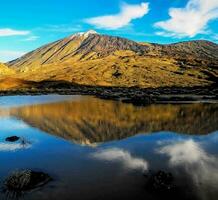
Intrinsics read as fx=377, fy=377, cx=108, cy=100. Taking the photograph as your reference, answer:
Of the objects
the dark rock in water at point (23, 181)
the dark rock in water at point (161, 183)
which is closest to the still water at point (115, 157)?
the dark rock in water at point (161, 183)

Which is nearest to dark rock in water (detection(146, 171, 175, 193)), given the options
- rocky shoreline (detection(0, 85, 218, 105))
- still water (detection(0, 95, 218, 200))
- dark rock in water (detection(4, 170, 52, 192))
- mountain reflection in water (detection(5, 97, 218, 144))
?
still water (detection(0, 95, 218, 200))

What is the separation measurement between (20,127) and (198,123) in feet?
53.0

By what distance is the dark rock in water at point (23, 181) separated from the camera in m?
14.3

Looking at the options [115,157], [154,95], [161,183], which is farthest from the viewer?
[154,95]

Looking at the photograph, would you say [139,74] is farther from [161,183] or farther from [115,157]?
[161,183]

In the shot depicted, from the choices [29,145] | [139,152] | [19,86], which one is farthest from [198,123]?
[19,86]

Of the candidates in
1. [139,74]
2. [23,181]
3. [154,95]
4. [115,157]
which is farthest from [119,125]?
[139,74]

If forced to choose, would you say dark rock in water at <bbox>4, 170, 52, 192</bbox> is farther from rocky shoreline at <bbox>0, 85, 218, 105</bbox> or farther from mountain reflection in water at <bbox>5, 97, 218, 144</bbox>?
rocky shoreline at <bbox>0, 85, 218, 105</bbox>

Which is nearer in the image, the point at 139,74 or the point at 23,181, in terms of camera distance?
the point at 23,181

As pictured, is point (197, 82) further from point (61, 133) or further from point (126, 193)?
point (126, 193)

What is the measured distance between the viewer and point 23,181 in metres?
14.6

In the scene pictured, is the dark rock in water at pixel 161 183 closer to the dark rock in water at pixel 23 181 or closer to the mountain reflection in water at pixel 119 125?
the dark rock in water at pixel 23 181

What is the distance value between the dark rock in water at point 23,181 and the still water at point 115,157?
0.87 ft

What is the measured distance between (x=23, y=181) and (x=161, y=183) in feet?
17.4
